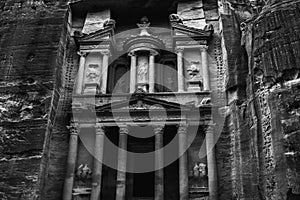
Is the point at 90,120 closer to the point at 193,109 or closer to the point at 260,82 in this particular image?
the point at 193,109

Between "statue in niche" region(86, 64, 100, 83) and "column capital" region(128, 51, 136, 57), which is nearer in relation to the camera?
"statue in niche" region(86, 64, 100, 83)

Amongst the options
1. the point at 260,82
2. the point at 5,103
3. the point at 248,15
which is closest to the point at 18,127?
the point at 5,103

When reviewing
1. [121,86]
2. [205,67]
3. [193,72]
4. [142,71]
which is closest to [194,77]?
[193,72]

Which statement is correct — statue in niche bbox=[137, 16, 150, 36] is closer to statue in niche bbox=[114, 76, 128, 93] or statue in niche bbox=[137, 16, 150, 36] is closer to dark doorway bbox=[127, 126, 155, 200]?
statue in niche bbox=[114, 76, 128, 93]

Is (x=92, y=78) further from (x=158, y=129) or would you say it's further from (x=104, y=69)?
(x=158, y=129)

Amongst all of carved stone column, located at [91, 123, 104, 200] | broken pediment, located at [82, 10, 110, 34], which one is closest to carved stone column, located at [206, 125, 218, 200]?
carved stone column, located at [91, 123, 104, 200]

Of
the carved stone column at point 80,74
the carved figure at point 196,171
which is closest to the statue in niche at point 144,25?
the carved stone column at point 80,74

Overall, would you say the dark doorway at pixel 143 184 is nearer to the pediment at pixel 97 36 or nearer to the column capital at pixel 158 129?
the column capital at pixel 158 129
